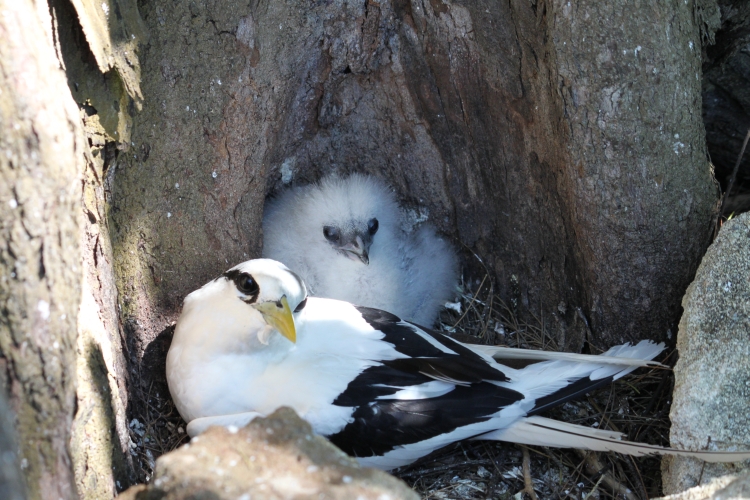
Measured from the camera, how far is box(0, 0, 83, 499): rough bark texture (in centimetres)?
163

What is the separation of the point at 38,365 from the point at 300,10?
1.92 meters

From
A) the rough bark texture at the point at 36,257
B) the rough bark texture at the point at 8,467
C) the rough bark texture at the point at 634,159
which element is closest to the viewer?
the rough bark texture at the point at 8,467

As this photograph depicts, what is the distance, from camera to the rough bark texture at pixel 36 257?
163cm

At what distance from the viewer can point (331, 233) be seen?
133 inches

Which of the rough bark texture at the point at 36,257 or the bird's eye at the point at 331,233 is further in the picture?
the bird's eye at the point at 331,233

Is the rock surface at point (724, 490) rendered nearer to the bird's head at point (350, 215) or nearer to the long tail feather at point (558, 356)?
the long tail feather at point (558, 356)

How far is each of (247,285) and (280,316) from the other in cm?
21

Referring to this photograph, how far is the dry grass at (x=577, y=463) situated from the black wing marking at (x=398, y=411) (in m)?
0.23

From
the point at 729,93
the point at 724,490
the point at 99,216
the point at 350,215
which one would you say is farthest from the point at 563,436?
the point at 729,93

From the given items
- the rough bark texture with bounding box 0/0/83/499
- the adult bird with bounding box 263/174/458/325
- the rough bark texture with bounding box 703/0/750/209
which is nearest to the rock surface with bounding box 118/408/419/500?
the rough bark texture with bounding box 0/0/83/499

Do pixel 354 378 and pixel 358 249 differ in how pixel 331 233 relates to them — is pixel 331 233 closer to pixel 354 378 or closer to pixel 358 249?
pixel 358 249

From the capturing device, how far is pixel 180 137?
2771 mm

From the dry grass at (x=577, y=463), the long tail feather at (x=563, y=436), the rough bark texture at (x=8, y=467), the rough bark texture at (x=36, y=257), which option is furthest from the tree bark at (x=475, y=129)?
the rough bark texture at (x=8, y=467)

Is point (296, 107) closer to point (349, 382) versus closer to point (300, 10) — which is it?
point (300, 10)
